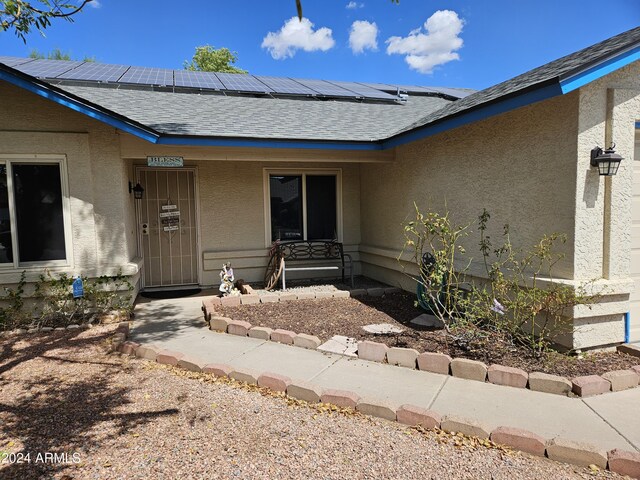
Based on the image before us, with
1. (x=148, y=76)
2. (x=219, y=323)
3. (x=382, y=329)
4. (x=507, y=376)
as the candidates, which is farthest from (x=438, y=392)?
(x=148, y=76)

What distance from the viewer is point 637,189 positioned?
15.3ft

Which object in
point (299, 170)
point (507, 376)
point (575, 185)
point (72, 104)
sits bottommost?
point (507, 376)

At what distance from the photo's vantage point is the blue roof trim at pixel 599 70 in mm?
3907

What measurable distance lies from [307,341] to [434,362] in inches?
61.5

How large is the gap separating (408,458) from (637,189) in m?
4.12

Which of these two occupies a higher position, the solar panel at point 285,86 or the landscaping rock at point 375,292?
the solar panel at point 285,86

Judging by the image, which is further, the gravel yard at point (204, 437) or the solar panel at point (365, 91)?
the solar panel at point (365, 91)

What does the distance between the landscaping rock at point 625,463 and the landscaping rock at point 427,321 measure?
9.53ft

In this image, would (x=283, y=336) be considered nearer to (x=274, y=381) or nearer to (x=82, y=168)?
(x=274, y=381)

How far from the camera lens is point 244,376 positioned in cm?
412

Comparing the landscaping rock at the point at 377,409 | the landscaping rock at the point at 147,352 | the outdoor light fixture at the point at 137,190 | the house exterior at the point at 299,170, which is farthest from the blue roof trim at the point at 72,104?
the landscaping rock at the point at 377,409

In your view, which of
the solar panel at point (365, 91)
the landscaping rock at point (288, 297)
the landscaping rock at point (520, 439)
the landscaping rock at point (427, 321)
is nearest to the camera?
the landscaping rock at point (520, 439)

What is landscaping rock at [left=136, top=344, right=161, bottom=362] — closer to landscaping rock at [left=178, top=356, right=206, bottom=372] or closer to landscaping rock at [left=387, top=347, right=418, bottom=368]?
landscaping rock at [left=178, top=356, right=206, bottom=372]

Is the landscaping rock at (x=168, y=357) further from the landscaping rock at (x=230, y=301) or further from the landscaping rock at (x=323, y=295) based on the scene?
the landscaping rock at (x=323, y=295)
